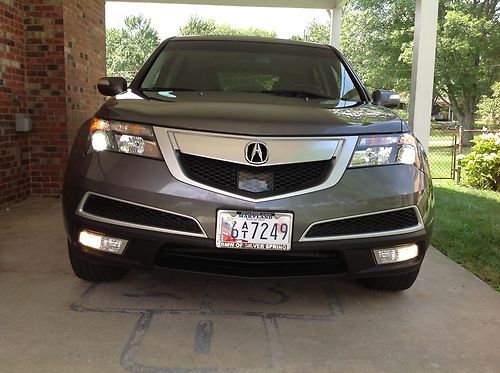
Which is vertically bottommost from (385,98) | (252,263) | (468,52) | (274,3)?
(252,263)

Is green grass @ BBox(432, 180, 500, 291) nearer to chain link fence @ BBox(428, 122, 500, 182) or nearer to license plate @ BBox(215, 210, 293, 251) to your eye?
license plate @ BBox(215, 210, 293, 251)

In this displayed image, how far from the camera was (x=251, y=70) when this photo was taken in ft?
12.2

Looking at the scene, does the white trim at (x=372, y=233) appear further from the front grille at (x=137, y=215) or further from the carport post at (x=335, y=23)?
the carport post at (x=335, y=23)

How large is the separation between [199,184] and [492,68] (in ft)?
80.7

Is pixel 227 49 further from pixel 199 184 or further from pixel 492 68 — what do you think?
pixel 492 68

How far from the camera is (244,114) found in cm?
257

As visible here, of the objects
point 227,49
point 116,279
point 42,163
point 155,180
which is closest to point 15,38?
point 42,163

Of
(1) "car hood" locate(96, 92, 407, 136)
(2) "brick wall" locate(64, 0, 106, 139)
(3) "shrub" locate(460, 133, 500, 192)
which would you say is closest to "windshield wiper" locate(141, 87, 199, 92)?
(1) "car hood" locate(96, 92, 407, 136)

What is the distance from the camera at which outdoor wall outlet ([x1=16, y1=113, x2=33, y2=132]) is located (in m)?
5.30

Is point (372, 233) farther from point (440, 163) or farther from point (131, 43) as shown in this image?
point (131, 43)

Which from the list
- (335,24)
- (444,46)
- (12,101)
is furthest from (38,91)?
(444,46)

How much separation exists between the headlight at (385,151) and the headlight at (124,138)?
1.01m

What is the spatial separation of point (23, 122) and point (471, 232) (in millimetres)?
4687

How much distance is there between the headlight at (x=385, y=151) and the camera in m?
2.57
